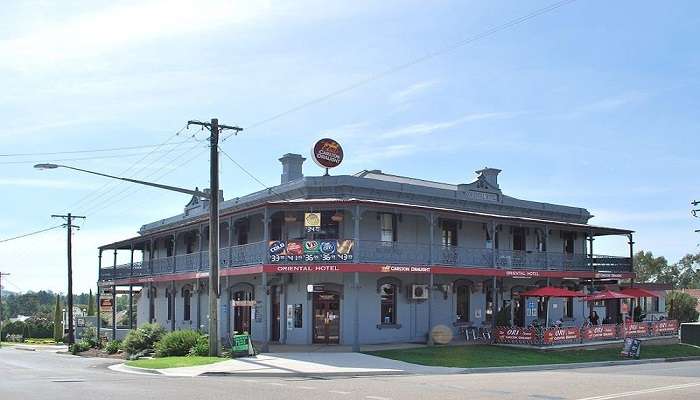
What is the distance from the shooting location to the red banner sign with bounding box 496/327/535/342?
1282 inches

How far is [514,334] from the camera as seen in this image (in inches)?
1300

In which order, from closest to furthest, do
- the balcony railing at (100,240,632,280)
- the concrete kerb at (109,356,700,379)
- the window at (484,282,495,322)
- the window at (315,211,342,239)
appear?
the concrete kerb at (109,356,700,379)
the balcony railing at (100,240,632,280)
the window at (315,211,342,239)
the window at (484,282,495,322)

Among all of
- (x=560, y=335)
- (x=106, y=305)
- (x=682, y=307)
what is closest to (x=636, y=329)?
(x=560, y=335)

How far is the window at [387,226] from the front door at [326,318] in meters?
3.69

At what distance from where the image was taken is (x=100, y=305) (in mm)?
52594

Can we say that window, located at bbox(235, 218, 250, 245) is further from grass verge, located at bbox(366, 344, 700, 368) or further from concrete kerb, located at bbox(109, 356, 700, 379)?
concrete kerb, located at bbox(109, 356, 700, 379)

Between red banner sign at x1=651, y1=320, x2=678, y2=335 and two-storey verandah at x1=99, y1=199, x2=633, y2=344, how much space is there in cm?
290

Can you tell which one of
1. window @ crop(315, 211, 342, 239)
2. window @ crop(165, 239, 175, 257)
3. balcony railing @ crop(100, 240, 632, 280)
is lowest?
balcony railing @ crop(100, 240, 632, 280)

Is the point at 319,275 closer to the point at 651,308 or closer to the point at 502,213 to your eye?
the point at 502,213

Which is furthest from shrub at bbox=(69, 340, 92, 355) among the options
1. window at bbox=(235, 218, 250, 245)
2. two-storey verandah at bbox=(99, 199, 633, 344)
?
window at bbox=(235, 218, 250, 245)

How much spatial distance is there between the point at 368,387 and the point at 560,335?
17422mm

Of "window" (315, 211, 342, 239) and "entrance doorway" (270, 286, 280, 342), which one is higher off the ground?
"window" (315, 211, 342, 239)

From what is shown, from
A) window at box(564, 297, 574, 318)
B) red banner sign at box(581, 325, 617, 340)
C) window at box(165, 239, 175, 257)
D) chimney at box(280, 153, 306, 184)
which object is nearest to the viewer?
red banner sign at box(581, 325, 617, 340)

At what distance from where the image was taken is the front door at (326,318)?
3228 centimetres
